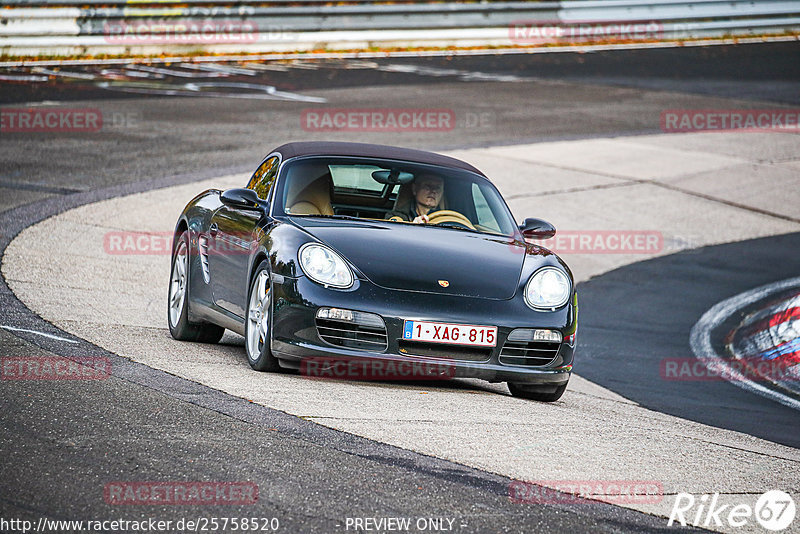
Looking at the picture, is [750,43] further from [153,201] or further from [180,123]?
[153,201]

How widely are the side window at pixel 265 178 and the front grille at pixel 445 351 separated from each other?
173 centimetres

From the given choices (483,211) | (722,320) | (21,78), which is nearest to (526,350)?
(483,211)

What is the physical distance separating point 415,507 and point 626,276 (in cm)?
920

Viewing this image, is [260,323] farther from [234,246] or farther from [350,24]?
[350,24]

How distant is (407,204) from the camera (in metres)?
8.04

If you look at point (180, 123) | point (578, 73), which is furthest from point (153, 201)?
point (578, 73)

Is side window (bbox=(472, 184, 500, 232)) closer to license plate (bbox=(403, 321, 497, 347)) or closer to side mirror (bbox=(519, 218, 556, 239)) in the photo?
side mirror (bbox=(519, 218, 556, 239))

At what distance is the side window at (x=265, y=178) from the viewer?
8188mm

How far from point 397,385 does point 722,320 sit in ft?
18.3

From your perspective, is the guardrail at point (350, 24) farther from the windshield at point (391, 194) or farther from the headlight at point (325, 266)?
the headlight at point (325, 266)

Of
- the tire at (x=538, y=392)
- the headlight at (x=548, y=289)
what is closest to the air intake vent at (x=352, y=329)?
the headlight at (x=548, y=289)

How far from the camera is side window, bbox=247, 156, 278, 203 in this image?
8188 mm

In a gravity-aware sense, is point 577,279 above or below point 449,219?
below

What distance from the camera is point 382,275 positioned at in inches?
273
